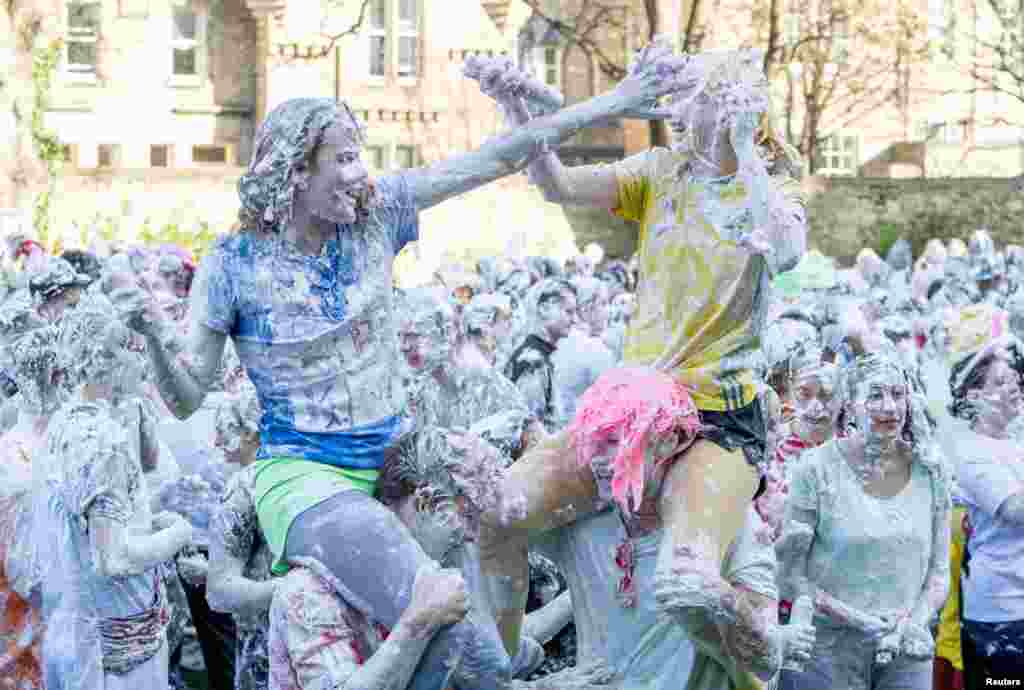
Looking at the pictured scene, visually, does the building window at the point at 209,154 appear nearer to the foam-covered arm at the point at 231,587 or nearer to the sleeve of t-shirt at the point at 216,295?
the foam-covered arm at the point at 231,587

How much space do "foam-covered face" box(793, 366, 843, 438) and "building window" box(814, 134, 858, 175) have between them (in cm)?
3580

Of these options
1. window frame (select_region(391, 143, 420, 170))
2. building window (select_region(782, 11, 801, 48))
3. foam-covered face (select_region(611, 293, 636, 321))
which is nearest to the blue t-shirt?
foam-covered face (select_region(611, 293, 636, 321))

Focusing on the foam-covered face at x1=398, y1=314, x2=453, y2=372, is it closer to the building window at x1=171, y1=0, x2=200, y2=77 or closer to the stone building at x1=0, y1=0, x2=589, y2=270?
the stone building at x1=0, y1=0, x2=589, y2=270

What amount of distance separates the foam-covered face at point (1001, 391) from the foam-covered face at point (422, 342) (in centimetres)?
214

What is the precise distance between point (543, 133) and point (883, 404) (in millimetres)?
2062

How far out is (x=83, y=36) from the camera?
3962cm

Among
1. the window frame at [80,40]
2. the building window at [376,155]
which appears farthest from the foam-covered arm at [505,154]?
the window frame at [80,40]

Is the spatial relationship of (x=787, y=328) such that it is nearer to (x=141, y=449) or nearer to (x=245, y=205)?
(x=141, y=449)

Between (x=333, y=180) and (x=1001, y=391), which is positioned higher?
(x=333, y=180)

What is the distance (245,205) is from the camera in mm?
5465

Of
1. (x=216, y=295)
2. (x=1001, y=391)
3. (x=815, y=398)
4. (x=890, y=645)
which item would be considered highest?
(x=216, y=295)

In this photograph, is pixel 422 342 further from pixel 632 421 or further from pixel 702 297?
pixel 632 421

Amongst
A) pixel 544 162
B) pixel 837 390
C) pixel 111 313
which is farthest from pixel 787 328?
pixel 111 313

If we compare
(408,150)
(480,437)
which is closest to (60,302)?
(480,437)
